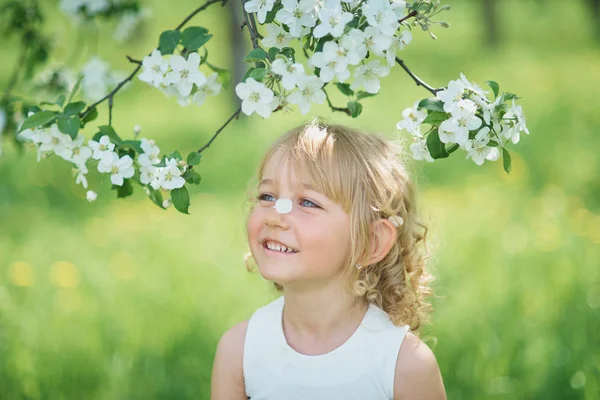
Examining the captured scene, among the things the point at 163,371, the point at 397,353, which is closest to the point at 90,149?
the point at 397,353

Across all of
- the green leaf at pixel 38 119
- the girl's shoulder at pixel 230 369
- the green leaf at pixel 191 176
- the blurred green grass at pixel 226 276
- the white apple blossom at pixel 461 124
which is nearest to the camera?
the white apple blossom at pixel 461 124

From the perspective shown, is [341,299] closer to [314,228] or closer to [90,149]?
[314,228]

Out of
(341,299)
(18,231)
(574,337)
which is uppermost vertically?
(341,299)

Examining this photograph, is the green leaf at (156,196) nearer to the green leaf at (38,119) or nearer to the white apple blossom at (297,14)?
the green leaf at (38,119)

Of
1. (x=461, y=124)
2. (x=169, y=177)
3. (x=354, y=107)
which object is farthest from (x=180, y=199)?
(x=461, y=124)

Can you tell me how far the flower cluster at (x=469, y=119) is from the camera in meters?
1.64

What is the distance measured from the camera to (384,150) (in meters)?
2.05

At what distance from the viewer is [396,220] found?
1994 mm

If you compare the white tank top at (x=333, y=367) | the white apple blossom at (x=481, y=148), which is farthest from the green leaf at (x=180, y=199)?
the white apple blossom at (x=481, y=148)

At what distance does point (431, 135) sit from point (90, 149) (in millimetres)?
810

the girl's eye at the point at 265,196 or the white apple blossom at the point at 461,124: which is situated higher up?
the white apple blossom at the point at 461,124

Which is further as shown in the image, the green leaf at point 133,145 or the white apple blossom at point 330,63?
the green leaf at point 133,145

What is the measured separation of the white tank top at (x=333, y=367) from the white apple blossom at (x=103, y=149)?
62 centimetres

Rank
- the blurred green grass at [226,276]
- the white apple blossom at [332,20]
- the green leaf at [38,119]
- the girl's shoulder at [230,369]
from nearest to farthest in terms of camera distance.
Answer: the white apple blossom at [332,20] → the green leaf at [38,119] → the girl's shoulder at [230,369] → the blurred green grass at [226,276]
